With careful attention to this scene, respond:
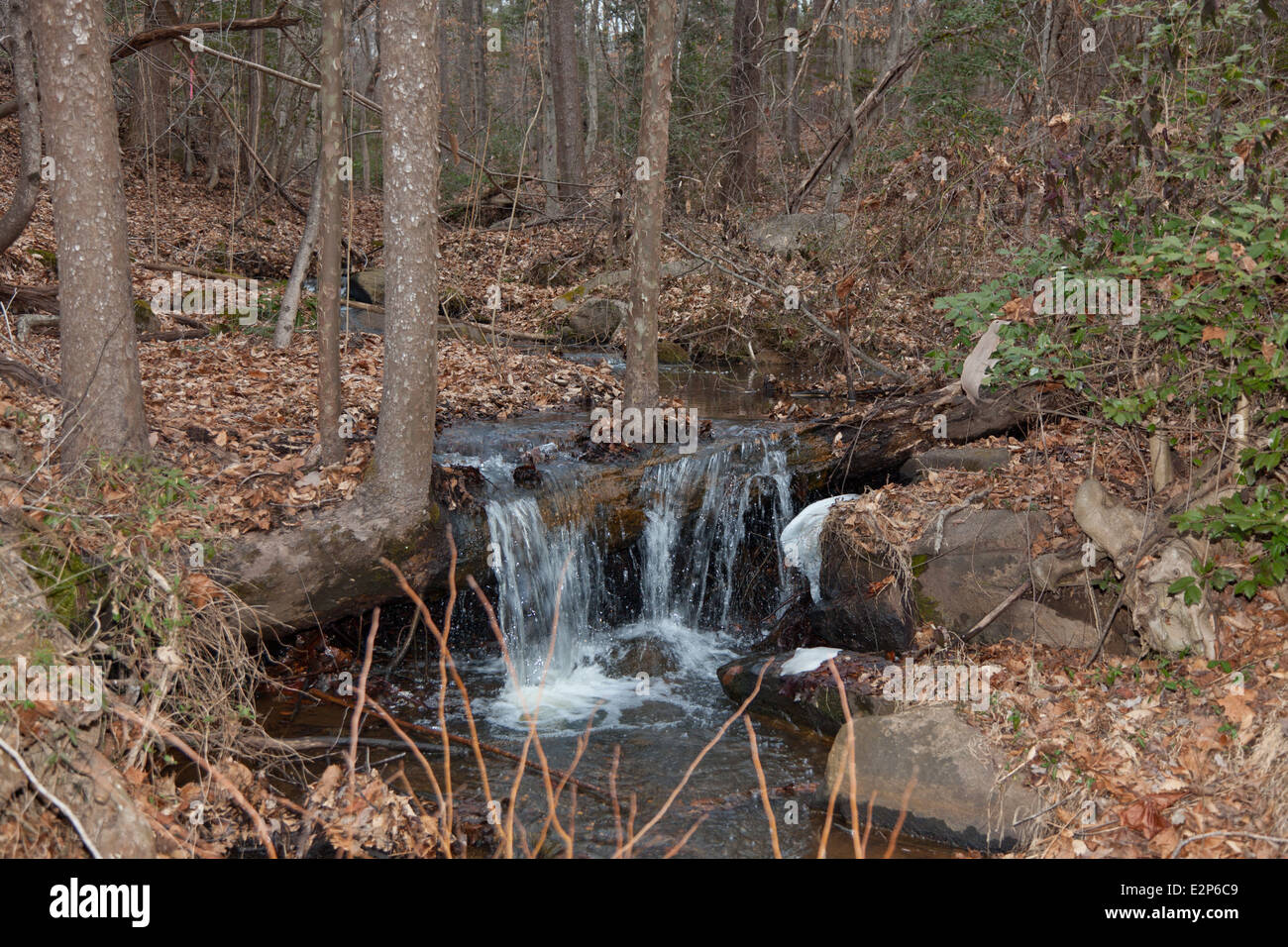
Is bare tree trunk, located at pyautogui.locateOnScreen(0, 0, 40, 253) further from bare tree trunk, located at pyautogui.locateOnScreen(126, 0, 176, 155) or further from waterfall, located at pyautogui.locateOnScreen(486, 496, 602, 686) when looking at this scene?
bare tree trunk, located at pyautogui.locateOnScreen(126, 0, 176, 155)

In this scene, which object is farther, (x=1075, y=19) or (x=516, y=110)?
(x=516, y=110)

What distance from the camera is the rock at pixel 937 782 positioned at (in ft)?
17.6

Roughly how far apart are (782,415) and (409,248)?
203 inches

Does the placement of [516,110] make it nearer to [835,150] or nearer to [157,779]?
[835,150]

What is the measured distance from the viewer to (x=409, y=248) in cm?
724

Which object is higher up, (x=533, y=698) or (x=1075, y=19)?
(x=1075, y=19)

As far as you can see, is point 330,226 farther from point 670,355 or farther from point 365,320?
point 670,355

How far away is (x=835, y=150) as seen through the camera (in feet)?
53.4

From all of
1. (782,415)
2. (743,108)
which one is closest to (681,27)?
(743,108)

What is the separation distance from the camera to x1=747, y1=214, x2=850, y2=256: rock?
1512 centimetres
